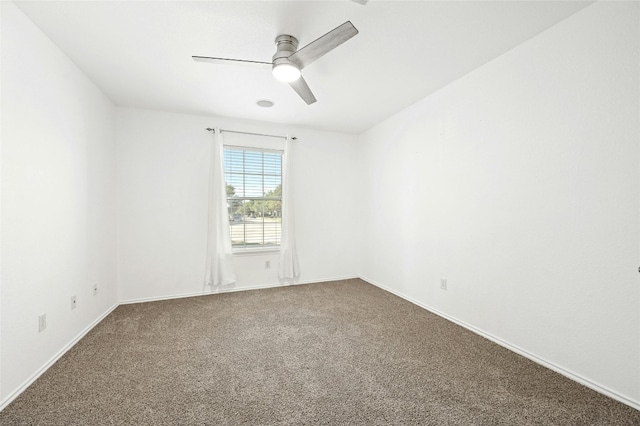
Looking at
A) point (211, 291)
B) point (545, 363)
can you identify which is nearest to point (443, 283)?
point (545, 363)

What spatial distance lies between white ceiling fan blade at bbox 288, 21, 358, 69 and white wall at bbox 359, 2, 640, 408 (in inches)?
61.8

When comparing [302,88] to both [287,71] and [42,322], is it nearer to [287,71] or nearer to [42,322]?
[287,71]

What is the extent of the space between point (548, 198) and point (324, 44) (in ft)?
6.45

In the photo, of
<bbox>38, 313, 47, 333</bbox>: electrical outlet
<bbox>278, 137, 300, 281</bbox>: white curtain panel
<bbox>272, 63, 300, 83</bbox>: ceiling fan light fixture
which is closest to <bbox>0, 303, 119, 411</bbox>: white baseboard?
<bbox>38, 313, 47, 333</bbox>: electrical outlet

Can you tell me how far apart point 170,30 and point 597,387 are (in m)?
3.81

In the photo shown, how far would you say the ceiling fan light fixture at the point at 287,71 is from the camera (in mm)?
2012

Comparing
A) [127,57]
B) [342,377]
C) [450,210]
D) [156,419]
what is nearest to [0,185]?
[127,57]

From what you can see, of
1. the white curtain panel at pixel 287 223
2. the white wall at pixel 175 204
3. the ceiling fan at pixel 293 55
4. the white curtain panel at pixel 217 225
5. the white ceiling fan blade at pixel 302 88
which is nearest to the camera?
the ceiling fan at pixel 293 55

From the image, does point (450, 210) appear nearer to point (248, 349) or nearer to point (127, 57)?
point (248, 349)

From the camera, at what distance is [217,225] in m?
3.78

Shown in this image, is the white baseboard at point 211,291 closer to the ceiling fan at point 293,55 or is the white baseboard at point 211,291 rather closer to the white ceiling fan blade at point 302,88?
the white ceiling fan blade at point 302,88

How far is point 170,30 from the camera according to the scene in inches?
79.4

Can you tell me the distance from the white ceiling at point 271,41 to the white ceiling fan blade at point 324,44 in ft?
0.78

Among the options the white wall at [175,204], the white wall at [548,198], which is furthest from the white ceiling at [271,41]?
the white wall at [175,204]
